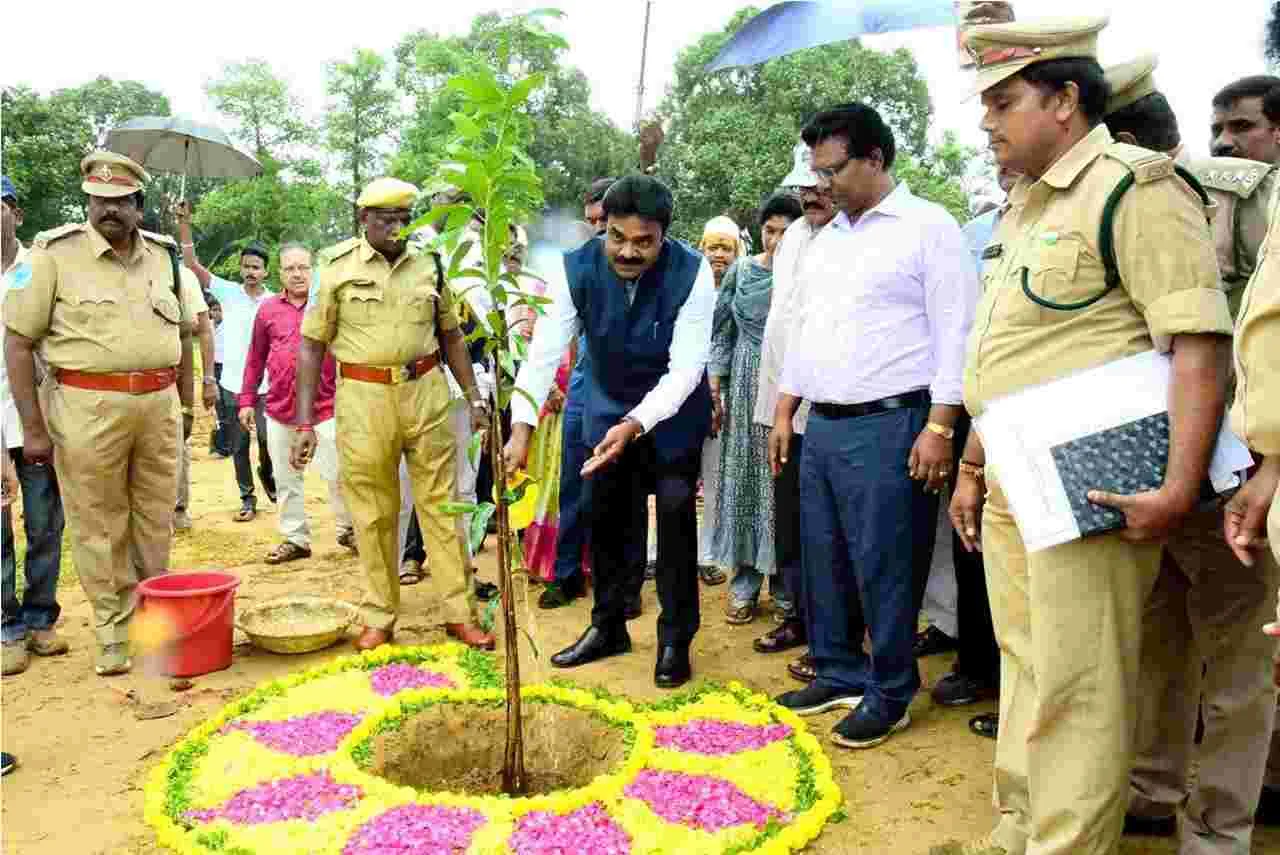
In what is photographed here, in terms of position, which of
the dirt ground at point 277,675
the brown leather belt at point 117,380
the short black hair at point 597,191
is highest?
the short black hair at point 597,191

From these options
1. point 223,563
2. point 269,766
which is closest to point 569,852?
point 269,766

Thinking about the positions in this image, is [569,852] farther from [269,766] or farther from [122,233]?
[122,233]

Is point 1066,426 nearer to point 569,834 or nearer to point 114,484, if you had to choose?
point 569,834

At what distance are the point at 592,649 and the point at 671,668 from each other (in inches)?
17.8

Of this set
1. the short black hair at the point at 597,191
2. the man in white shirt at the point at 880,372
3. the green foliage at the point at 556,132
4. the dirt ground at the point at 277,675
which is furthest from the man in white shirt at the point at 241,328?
the green foliage at the point at 556,132

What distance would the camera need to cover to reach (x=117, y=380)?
15.0 feet

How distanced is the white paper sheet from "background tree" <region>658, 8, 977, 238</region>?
62.3ft

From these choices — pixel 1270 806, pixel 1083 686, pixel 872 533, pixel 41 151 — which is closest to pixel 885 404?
pixel 872 533

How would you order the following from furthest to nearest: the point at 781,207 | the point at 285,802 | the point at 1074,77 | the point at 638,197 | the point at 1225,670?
the point at 781,207 < the point at 638,197 < the point at 285,802 < the point at 1225,670 < the point at 1074,77

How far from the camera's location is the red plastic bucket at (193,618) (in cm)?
454

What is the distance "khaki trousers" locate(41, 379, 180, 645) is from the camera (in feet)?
14.9

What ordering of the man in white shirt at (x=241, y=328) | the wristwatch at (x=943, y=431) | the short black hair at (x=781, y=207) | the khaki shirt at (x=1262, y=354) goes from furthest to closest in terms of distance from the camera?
the man in white shirt at (x=241, y=328), the short black hair at (x=781, y=207), the wristwatch at (x=943, y=431), the khaki shirt at (x=1262, y=354)

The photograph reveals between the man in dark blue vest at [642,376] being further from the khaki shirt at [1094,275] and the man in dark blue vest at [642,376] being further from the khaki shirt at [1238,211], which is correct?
the khaki shirt at [1238,211]

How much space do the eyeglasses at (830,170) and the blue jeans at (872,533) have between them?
870 millimetres
